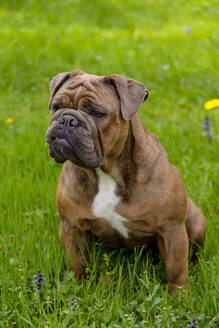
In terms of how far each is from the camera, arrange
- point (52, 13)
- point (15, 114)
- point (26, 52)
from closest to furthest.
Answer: point (15, 114)
point (26, 52)
point (52, 13)

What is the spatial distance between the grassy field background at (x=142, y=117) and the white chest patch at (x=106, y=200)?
0.24m

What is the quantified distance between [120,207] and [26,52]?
4043 millimetres

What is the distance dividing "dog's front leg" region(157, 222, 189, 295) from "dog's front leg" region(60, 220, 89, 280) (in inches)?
18.6

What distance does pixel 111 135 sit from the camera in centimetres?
257

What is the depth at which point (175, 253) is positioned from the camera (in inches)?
110

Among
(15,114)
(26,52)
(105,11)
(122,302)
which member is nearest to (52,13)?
(105,11)

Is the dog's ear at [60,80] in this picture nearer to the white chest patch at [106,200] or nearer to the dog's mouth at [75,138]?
the dog's mouth at [75,138]

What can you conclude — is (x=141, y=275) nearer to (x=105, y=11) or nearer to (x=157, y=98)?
(x=157, y=98)

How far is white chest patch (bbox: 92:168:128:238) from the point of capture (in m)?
2.76

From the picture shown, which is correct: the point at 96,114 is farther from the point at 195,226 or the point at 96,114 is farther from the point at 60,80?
the point at 195,226

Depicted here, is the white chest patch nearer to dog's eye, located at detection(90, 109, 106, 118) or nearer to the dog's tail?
dog's eye, located at detection(90, 109, 106, 118)

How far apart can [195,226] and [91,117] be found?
43.6 inches

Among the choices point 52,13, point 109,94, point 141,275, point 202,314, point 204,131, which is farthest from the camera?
point 52,13

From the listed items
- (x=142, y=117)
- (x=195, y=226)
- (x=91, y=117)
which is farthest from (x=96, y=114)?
(x=142, y=117)
